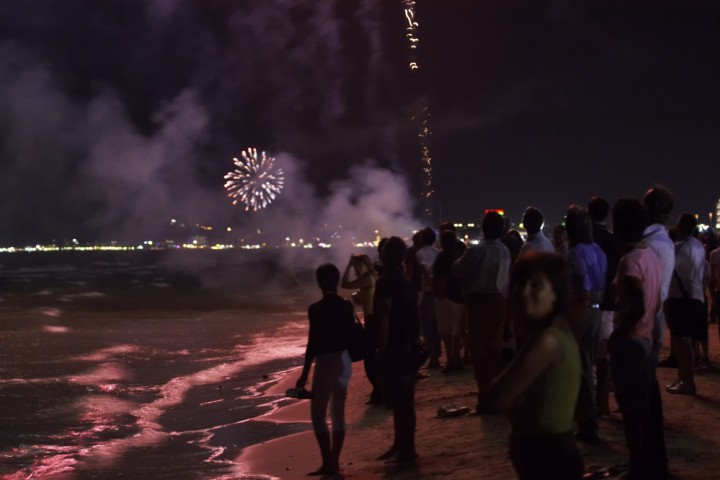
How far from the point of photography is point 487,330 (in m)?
7.51

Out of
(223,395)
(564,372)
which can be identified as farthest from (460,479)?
(223,395)

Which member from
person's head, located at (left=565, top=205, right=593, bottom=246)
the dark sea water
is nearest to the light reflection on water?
the dark sea water

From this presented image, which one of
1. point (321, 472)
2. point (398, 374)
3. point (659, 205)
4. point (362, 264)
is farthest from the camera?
point (362, 264)

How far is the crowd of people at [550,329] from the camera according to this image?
3135 mm

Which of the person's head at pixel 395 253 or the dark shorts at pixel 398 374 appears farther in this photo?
the person's head at pixel 395 253

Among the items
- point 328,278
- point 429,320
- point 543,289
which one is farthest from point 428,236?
point 543,289

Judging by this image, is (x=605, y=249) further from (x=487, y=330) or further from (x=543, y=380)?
(x=543, y=380)

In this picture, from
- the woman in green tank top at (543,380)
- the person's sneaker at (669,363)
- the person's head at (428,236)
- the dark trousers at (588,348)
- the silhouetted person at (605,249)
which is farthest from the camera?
the person's head at (428,236)

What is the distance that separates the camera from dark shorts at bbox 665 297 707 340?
7.68m

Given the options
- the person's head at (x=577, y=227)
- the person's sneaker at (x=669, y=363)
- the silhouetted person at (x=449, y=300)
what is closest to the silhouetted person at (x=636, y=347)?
the person's head at (x=577, y=227)

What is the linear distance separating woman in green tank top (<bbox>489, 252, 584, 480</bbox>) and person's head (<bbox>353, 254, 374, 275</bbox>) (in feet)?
17.9

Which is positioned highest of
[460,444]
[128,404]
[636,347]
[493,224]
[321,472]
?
[493,224]

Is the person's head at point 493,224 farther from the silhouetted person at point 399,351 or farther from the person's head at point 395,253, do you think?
the silhouetted person at point 399,351

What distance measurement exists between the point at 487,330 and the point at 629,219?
267 centimetres
